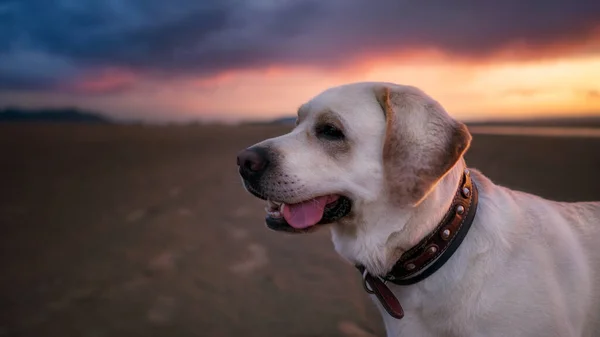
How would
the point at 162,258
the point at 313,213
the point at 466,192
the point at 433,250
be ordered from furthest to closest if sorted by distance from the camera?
the point at 162,258 → the point at 313,213 → the point at 466,192 → the point at 433,250

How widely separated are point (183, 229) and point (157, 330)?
2248 millimetres

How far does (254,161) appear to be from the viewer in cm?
222

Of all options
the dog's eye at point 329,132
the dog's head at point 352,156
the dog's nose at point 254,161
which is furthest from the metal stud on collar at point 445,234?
the dog's nose at point 254,161

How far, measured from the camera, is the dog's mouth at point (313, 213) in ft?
7.36

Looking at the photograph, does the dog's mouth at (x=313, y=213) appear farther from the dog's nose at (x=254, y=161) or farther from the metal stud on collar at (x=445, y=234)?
the metal stud on collar at (x=445, y=234)

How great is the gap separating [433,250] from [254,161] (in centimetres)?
87

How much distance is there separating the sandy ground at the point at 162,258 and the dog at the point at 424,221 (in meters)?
1.55

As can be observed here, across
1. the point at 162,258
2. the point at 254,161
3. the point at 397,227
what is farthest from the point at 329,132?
the point at 162,258

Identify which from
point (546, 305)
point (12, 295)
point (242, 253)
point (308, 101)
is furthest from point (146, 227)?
point (546, 305)

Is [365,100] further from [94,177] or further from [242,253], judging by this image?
[94,177]

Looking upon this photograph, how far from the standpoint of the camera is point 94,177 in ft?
26.6

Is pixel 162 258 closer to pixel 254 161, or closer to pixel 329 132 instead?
pixel 254 161

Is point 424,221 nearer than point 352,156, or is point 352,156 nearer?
point 424,221

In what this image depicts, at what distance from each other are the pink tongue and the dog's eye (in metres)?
0.28
